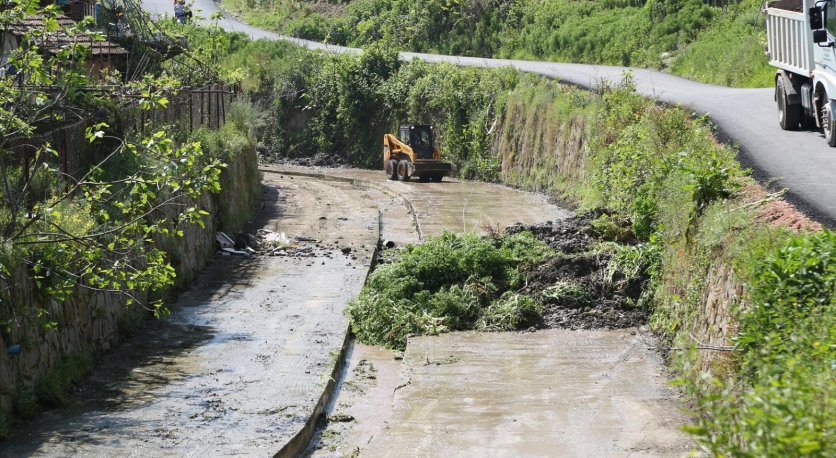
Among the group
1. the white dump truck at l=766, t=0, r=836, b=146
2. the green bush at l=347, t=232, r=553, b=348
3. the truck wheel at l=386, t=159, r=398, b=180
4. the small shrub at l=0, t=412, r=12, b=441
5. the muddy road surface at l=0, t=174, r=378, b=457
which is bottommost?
the muddy road surface at l=0, t=174, r=378, b=457

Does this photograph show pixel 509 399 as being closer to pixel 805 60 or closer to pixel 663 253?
pixel 663 253

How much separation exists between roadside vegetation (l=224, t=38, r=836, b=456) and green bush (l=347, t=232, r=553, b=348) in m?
0.03

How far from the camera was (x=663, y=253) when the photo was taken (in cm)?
1706

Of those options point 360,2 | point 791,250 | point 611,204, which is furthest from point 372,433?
point 360,2

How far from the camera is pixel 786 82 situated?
22.3 metres

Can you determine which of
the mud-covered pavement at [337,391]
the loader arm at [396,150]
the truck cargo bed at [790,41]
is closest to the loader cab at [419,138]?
the loader arm at [396,150]

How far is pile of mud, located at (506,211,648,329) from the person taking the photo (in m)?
17.6

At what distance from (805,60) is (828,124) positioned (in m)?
1.84

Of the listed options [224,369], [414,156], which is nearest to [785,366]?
[224,369]

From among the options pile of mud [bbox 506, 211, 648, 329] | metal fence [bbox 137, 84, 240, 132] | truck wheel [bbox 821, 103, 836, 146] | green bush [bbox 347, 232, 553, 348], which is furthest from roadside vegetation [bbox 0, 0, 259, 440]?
truck wheel [bbox 821, 103, 836, 146]

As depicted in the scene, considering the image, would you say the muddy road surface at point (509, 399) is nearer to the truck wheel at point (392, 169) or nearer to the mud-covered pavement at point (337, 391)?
the mud-covered pavement at point (337, 391)

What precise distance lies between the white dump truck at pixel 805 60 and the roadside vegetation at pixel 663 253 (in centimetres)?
177

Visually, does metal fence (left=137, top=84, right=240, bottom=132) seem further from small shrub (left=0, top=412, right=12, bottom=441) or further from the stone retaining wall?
small shrub (left=0, top=412, right=12, bottom=441)

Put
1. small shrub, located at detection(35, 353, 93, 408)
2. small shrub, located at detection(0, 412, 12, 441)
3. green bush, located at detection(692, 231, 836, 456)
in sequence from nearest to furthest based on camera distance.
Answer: green bush, located at detection(692, 231, 836, 456)
small shrub, located at detection(0, 412, 12, 441)
small shrub, located at detection(35, 353, 93, 408)
